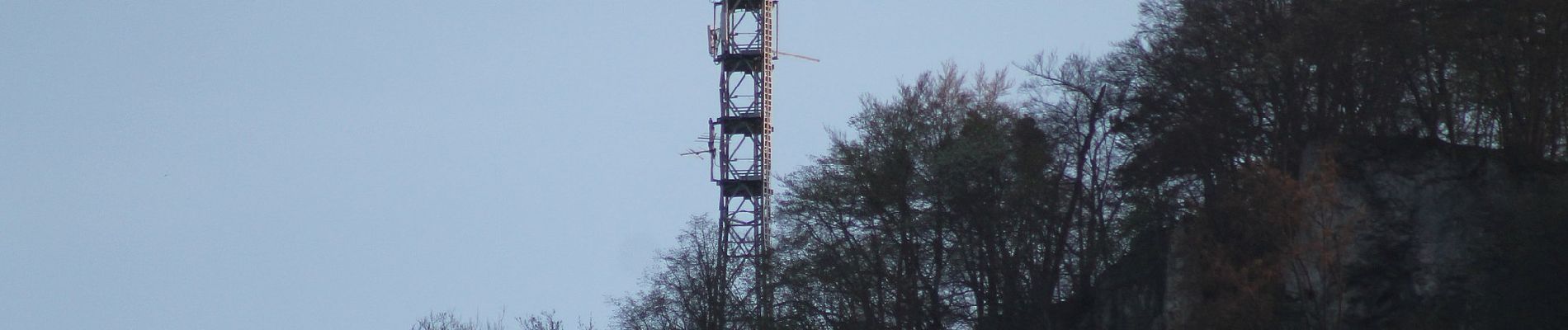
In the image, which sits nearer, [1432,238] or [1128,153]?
[1432,238]

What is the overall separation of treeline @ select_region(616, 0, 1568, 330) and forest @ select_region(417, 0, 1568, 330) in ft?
0.17

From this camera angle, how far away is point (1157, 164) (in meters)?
41.3

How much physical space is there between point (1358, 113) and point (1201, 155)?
297cm

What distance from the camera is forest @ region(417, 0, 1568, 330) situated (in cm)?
3684

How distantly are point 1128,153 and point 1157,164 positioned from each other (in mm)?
2210

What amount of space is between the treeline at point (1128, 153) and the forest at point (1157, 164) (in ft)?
0.17

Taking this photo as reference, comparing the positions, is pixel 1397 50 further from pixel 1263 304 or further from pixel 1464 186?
pixel 1263 304

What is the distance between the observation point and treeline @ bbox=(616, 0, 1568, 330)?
3759cm

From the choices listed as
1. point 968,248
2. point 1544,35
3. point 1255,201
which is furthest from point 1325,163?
point 968,248

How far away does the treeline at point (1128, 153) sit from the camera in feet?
123

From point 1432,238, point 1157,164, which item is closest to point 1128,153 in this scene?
point 1157,164

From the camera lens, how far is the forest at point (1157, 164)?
36.8 metres

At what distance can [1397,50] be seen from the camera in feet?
128

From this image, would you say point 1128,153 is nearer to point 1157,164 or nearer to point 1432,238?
point 1157,164
